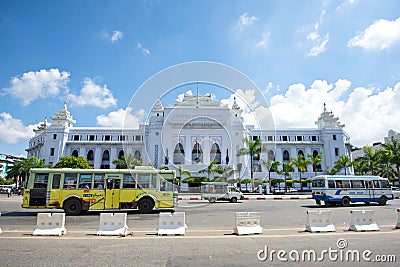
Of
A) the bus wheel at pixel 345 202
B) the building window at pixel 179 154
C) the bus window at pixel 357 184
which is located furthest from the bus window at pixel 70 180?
the building window at pixel 179 154

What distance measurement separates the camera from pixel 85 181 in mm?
14234

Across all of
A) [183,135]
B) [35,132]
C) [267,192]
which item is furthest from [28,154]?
[267,192]

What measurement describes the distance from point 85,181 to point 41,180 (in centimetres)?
236

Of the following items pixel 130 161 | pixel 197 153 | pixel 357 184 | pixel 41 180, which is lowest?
pixel 357 184

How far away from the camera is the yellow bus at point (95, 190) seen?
13.8 meters

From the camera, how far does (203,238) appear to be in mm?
7984

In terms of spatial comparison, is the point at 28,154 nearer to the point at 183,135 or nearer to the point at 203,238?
the point at 183,135

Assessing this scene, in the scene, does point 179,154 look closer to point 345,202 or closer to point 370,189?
point 345,202

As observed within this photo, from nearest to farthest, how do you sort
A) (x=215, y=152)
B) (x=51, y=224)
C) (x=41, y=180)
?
1. (x=51, y=224)
2. (x=41, y=180)
3. (x=215, y=152)

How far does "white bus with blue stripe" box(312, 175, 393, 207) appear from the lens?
1925 centimetres

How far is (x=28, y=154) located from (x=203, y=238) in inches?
3321

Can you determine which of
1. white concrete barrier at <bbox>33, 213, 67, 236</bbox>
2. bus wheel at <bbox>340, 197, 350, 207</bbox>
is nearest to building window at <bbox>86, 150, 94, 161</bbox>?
bus wheel at <bbox>340, 197, 350, 207</bbox>

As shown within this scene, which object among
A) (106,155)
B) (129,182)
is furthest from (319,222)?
(106,155)

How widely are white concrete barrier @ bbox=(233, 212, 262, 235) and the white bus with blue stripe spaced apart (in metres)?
12.9
